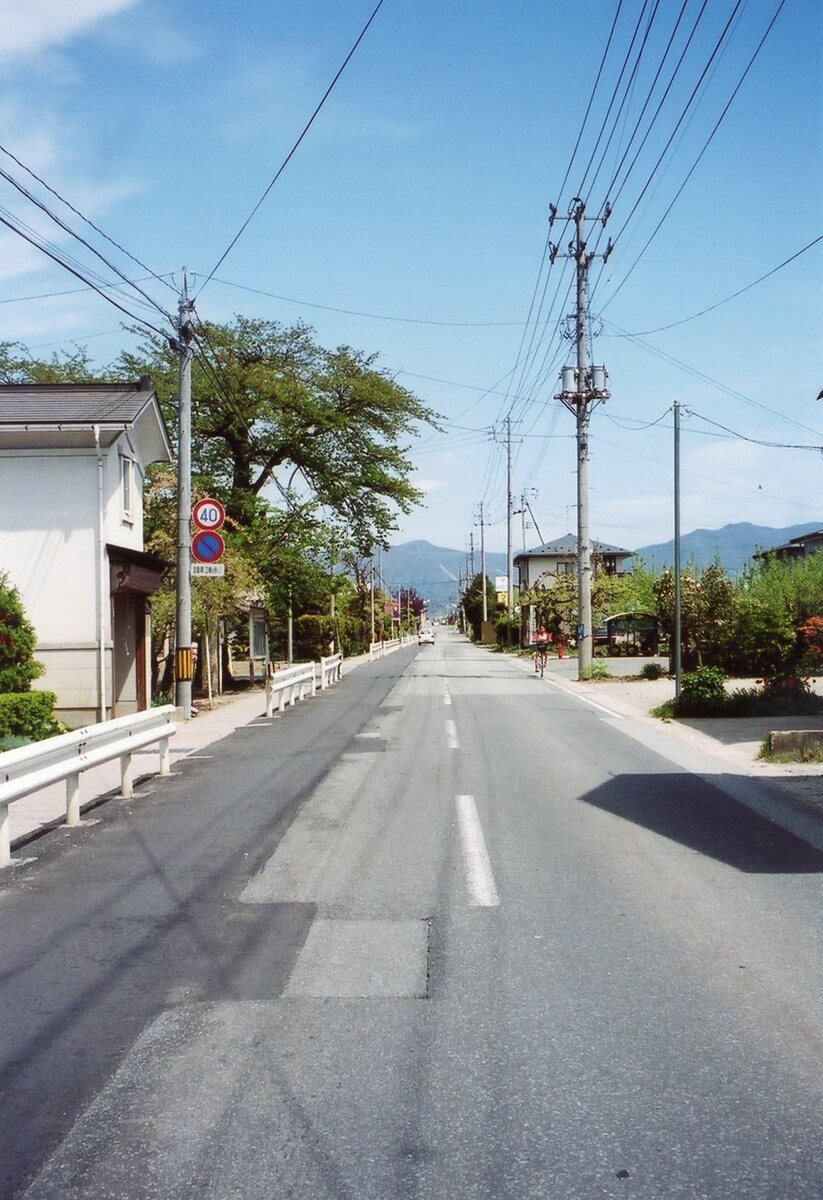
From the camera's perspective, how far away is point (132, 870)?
26.8 ft

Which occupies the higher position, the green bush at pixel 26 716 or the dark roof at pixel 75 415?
the dark roof at pixel 75 415

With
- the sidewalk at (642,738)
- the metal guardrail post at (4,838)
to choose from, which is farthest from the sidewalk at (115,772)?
the metal guardrail post at (4,838)

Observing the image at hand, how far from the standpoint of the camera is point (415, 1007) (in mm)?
5137

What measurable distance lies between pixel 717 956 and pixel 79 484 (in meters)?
17.5

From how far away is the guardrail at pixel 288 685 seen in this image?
23.2 meters

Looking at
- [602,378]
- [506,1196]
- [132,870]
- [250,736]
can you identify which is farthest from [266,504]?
[506,1196]

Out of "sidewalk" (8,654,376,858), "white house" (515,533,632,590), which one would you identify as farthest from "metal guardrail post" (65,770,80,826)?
"white house" (515,533,632,590)

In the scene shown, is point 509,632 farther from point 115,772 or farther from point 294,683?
point 115,772

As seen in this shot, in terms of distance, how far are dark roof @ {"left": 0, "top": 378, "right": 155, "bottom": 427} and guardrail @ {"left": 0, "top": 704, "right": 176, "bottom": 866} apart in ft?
29.0

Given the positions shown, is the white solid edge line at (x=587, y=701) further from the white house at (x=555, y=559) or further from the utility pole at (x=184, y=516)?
the white house at (x=555, y=559)

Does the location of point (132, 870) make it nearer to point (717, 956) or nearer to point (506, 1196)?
point (717, 956)

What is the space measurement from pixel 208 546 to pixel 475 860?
13792 mm

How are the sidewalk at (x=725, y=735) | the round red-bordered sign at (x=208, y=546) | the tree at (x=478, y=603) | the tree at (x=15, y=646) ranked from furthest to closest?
the tree at (x=478, y=603), the round red-bordered sign at (x=208, y=546), the tree at (x=15, y=646), the sidewalk at (x=725, y=735)

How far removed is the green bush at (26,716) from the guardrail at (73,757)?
4239mm
